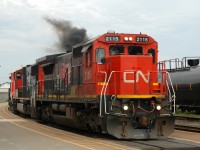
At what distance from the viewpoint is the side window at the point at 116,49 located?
14.9 metres

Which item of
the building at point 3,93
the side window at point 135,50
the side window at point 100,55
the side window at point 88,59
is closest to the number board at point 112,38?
the side window at point 100,55

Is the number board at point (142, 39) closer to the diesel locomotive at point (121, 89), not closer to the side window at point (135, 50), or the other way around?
the diesel locomotive at point (121, 89)

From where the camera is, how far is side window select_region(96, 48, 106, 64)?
14711 millimetres

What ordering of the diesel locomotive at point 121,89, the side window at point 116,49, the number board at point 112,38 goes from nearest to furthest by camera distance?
1. the diesel locomotive at point 121,89
2. the number board at point 112,38
3. the side window at point 116,49

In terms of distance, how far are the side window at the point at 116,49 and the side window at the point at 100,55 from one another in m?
0.33

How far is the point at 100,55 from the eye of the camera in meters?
14.8

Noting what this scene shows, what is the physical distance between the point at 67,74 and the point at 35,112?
6.66 m

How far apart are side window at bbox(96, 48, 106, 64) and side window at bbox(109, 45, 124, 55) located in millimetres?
326

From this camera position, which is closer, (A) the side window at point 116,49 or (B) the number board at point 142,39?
(A) the side window at point 116,49

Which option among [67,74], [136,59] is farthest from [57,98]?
[136,59]

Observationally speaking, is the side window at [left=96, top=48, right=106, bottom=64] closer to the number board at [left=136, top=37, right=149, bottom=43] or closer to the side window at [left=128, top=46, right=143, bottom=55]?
the side window at [left=128, top=46, right=143, bottom=55]

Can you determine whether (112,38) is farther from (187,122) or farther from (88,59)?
(187,122)

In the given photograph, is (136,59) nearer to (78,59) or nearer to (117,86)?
(117,86)

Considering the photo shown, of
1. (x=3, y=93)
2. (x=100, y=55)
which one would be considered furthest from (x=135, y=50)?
(x=3, y=93)
